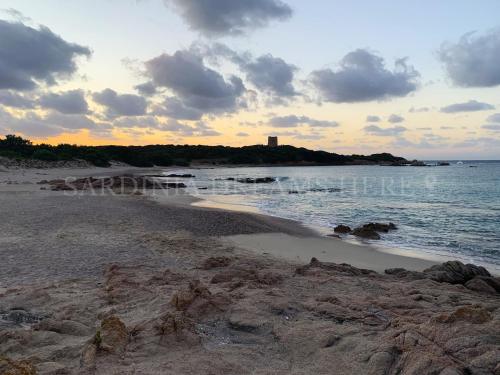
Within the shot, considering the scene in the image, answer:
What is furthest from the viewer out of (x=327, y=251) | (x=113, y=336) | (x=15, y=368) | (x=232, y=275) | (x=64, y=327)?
(x=327, y=251)

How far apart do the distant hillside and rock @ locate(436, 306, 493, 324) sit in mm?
57767

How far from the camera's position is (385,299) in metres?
5.57

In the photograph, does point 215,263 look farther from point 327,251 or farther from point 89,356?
point 89,356

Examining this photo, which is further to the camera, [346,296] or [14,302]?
[346,296]

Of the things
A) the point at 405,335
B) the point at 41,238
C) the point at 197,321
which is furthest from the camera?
the point at 41,238

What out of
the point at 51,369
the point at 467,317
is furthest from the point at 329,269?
the point at 51,369

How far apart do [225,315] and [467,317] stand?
267 centimetres

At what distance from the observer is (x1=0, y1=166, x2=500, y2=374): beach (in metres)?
3.66

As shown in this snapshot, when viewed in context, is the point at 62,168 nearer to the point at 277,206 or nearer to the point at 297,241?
the point at 277,206

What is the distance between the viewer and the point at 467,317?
4121 mm

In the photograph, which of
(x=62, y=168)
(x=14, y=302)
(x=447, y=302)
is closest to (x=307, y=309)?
(x=447, y=302)

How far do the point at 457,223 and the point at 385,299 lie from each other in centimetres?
1433

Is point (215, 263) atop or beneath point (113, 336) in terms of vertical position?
beneath

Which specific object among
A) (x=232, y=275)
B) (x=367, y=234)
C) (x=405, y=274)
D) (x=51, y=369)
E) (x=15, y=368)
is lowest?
(x=367, y=234)
